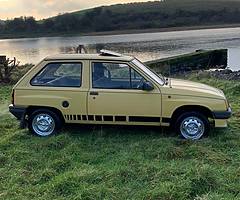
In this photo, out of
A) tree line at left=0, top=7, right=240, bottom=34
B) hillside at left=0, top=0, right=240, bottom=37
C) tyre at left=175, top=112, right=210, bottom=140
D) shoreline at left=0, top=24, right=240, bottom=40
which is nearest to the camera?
tyre at left=175, top=112, right=210, bottom=140

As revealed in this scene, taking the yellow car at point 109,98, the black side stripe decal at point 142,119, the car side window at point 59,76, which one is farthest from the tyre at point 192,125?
the car side window at point 59,76

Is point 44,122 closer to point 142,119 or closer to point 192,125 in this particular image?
point 142,119

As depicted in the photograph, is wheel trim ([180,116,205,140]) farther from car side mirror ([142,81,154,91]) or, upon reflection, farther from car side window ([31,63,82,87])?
car side window ([31,63,82,87])

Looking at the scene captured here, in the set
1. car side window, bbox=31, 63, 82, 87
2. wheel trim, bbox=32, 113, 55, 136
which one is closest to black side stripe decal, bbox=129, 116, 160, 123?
car side window, bbox=31, 63, 82, 87

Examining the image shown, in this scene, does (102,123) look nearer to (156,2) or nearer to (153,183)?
(153,183)

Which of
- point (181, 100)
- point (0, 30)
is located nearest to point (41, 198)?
point (181, 100)

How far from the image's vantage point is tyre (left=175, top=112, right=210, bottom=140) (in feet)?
25.2

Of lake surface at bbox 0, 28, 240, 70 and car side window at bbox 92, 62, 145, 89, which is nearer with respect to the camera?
car side window at bbox 92, 62, 145, 89

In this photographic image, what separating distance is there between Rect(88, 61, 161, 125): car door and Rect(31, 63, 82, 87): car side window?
33cm

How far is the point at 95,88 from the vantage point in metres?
7.81

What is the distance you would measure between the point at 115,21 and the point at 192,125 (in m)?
76.3

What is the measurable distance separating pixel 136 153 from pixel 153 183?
1.36m

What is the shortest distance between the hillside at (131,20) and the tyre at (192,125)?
6802 centimetres

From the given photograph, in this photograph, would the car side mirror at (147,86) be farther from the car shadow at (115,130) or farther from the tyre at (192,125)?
the car shadow at (115,130)
